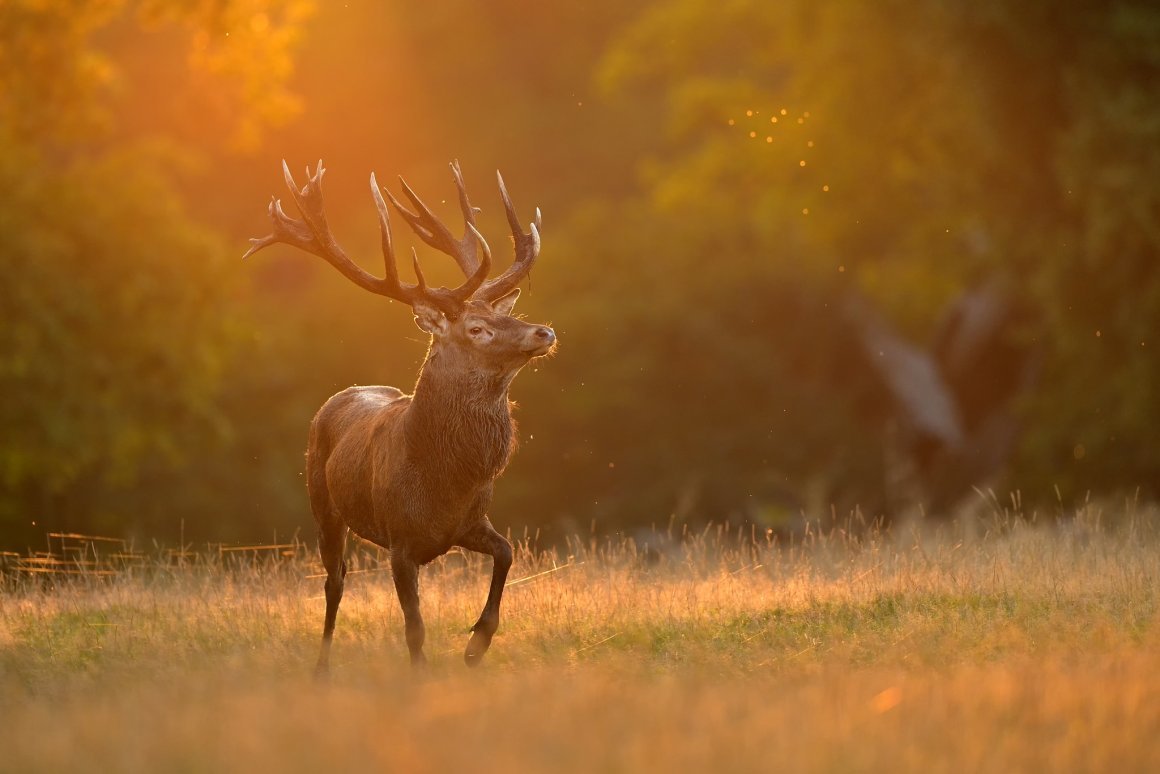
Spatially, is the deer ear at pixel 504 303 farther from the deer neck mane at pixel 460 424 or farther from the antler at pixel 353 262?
the deer neck mane at pixel 460 424

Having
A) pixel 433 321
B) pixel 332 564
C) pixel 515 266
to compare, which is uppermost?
pixel 515 266

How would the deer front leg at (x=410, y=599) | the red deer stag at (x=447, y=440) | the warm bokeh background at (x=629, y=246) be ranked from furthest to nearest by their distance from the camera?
the warm bokeh background at (x=629, y=246), the red deer stag at (x=447, y=440), the deer front leg at (x=410, y=599)

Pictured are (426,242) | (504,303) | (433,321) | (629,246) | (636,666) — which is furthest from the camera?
(629,246)

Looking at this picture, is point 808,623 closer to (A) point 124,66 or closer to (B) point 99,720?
(B) point 99,720

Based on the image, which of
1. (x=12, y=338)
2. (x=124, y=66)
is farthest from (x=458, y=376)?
(x=124, y=66)

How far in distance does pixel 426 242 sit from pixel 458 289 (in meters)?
0.55

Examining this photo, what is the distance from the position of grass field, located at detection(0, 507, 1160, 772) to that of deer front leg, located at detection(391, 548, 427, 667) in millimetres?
144

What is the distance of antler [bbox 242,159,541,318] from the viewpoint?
961 cm

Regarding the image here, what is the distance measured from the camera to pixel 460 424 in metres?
9.33

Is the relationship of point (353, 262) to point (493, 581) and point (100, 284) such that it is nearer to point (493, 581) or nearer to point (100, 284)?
point (493, 581)

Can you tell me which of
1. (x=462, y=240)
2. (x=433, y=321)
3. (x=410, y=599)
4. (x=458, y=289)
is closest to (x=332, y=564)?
(x=410, y=599)

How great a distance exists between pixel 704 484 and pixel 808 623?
24.3 meters

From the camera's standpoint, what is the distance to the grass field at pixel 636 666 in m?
5.86

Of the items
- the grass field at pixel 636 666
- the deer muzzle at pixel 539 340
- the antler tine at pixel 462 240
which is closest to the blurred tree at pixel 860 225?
the grass field at pixel 636 666
